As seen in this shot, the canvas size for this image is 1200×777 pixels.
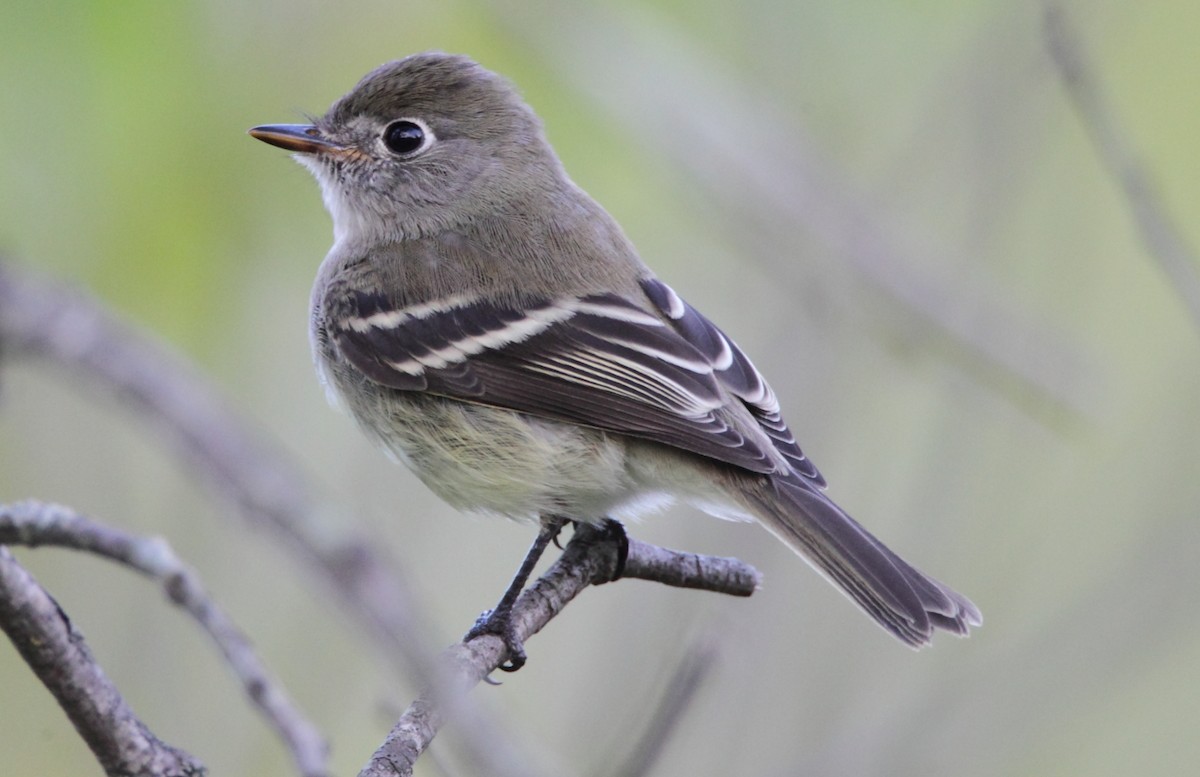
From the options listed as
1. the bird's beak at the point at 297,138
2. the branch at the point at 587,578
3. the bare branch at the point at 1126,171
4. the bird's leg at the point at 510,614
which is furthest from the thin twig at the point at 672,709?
the bird's beak at the point at 297,138

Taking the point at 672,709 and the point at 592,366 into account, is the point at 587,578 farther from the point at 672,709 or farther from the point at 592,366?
the point at 672,709

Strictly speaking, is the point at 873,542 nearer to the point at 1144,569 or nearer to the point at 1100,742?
the point at 1144,569

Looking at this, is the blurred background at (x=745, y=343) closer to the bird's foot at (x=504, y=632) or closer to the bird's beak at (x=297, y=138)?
the bird's beak at (x=297, y=138)

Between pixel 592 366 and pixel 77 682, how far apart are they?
1.59 meters

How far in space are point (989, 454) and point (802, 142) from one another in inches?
79.9

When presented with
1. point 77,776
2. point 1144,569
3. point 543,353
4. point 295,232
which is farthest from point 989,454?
point 77,776

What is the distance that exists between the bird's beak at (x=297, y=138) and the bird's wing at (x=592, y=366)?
1.58 feet

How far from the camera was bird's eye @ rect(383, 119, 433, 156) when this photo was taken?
12.8 ft

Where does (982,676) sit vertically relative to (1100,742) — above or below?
above

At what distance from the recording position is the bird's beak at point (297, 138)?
3389 millimetres

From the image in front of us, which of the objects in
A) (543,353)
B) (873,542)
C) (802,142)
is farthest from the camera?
(543,353)

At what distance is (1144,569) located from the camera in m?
3.41

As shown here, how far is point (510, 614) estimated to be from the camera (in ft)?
9.00

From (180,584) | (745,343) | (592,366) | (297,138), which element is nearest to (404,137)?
(297,138)
